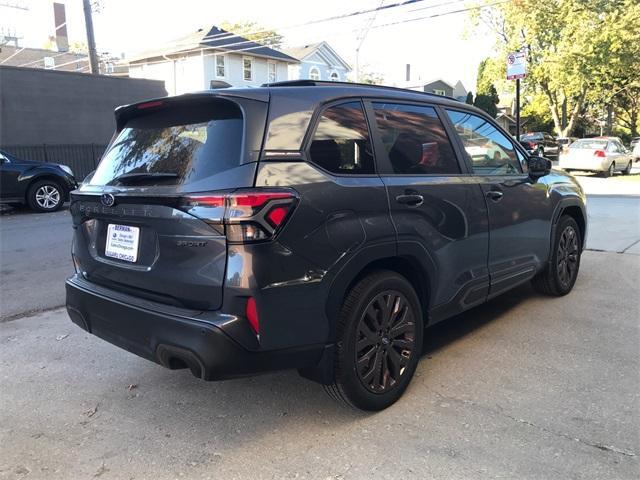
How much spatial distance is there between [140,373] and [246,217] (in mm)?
1935

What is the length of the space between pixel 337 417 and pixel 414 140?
1806 mm

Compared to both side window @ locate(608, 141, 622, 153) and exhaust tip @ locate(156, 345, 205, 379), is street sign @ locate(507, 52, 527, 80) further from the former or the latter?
side window @ locate(608, 141, 622, 153)

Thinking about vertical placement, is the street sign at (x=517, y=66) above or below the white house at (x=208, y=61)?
below

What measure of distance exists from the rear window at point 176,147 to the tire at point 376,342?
101 centimetres

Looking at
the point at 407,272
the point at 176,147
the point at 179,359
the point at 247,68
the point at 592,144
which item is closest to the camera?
the point at 179,359

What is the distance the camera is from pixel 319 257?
275 cm

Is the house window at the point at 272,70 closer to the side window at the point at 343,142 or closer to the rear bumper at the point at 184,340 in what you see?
the side window at the point at 343,142

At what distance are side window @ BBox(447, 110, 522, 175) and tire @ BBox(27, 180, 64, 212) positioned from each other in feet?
35.4

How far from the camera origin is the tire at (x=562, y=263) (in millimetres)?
5160

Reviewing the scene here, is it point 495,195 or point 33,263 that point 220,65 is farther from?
point 495,195

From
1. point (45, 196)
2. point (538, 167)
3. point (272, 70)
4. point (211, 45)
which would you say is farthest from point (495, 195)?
point (272, 70)

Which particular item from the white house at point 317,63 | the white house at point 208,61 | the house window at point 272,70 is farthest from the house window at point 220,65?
the white house at point 317,63

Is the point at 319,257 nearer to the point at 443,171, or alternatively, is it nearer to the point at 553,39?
the point at 443,171

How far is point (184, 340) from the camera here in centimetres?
Result: 262
